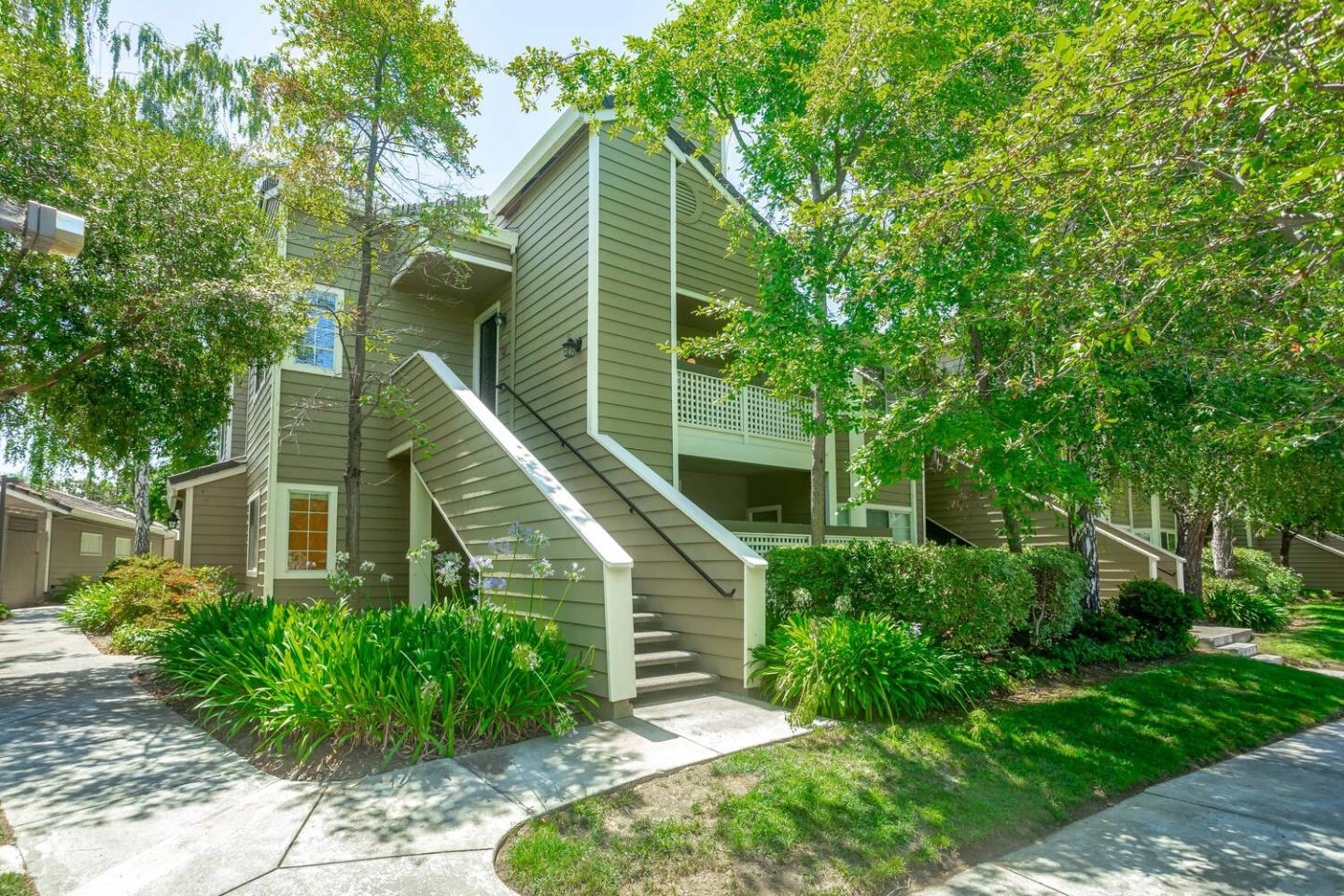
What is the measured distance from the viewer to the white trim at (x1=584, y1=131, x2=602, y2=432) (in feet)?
30.2

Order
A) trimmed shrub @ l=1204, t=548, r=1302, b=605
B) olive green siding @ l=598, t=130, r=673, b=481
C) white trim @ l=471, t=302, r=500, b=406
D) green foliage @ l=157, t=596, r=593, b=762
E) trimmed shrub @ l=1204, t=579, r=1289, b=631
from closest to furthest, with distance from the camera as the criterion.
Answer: green foliage @ l=157, t=596, r=593, b=762 → olive green siding @ l=598, t=130, r=673, b=481 → white trim @ l=471, t=302, r=500, b=406 → trimmed shrub @ l=1204, t=579, r=1289, b=631 → trimmed shrub @ l=1204, t=548, r=1302, b=605

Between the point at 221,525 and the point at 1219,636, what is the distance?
16.5 metres

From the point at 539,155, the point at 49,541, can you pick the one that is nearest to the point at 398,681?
the point at 539,155

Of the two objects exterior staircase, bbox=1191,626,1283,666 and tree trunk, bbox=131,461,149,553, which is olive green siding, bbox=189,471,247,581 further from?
exterior staircase, bbox=1191,626,1283,666

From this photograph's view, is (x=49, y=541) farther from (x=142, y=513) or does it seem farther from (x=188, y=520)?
(x=188, y=520)

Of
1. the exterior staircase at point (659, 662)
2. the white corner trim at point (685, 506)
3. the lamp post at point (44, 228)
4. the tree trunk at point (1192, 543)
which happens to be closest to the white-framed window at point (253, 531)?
the white corner trim at point (685, 506)

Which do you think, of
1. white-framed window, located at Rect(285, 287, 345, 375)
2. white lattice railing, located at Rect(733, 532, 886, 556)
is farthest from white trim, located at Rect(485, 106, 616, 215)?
white lattice railing, located at Rect(733, 532, 886, 556)

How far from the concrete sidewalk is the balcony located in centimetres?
622

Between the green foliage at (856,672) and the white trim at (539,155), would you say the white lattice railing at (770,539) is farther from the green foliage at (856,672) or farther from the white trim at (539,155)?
the white trim at (539,155)

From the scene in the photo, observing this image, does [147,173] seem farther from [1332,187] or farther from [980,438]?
[1332,187]

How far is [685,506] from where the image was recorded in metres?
7.18

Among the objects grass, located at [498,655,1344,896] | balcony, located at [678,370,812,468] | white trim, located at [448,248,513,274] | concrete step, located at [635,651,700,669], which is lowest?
grass, located at [498,655,1344,896]

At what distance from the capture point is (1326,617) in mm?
14266

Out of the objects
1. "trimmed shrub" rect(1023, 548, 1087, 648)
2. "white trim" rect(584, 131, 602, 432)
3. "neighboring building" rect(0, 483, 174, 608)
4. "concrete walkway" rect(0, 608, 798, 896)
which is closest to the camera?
"concrete walkway" rect(0, 608, 798, 896)
